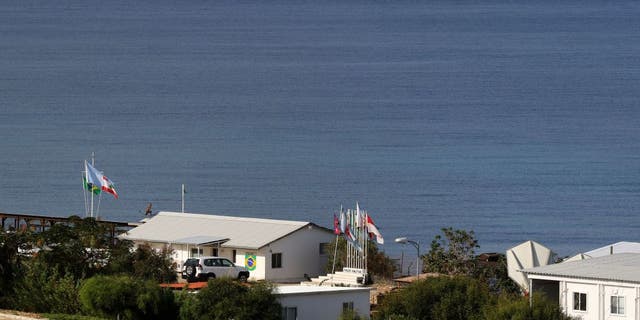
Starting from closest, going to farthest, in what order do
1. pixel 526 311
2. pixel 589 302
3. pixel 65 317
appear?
pixel 526 311 < pixel 65 317 < pixel 589 302

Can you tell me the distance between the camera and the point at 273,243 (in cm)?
7212

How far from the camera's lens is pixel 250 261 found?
7225 centimetres

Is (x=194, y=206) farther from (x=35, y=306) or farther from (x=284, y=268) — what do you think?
(x=35, y=306)

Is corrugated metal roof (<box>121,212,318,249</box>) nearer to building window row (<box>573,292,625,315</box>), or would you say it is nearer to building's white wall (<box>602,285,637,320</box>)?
building window row (<box>573,292,625,315</box>)

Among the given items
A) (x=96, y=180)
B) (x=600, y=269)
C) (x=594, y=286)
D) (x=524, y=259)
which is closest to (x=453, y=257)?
(x=524, y=259)

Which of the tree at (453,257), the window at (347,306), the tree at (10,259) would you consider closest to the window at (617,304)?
the window at (347,306)

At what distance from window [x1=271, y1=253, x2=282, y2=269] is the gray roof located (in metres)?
15.7

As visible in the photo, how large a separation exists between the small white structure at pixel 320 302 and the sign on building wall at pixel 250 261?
45.0 ft

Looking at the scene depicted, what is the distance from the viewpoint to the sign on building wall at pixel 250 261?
236 ft

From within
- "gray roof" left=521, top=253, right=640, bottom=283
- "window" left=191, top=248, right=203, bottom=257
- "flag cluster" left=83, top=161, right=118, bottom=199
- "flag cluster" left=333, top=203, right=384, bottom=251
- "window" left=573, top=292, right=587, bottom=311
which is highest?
"flag cluster" left=83, top=161, right=118, bottom=199

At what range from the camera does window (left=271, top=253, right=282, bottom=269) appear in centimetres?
7225

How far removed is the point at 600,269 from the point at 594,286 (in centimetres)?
155

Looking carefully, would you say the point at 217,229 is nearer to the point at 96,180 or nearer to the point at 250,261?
the point at 250,261

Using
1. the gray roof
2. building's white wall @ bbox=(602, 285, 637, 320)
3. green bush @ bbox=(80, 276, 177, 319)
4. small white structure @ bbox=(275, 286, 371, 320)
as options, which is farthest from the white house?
building's white wall @ bbox=(602, 285, 637, 320)
